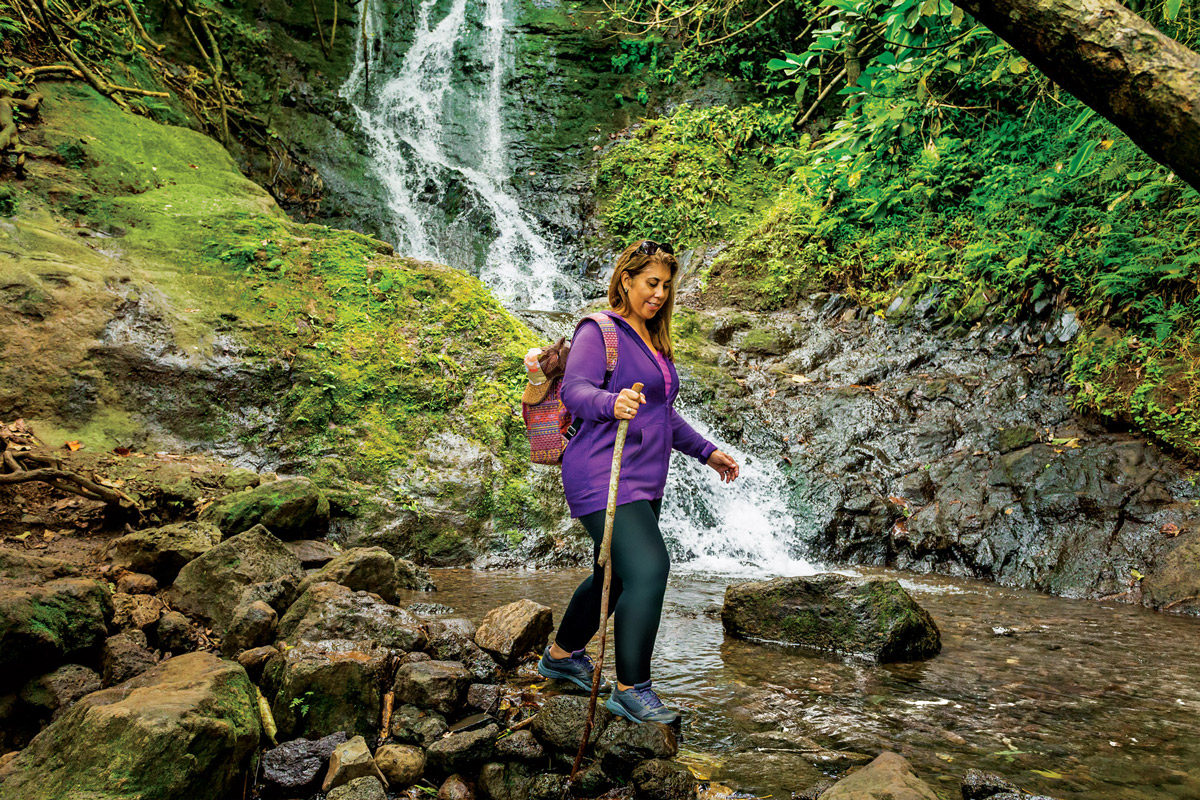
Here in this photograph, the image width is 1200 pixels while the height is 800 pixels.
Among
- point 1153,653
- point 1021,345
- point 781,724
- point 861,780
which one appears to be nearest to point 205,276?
point 781,724

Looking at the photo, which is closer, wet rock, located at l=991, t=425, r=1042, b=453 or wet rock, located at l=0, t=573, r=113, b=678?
wet rock, located at l=0, t=573, r=113, b=678

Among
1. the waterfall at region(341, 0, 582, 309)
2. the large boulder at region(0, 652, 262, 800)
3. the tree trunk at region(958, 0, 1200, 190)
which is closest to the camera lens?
the tree trunk at region(958, 0, 1200, 190)

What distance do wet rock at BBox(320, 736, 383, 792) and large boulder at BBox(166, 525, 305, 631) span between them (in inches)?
52.1

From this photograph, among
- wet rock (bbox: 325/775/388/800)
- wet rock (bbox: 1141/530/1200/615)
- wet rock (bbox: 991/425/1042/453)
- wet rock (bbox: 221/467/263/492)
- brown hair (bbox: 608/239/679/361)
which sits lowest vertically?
wet rock (bbox: 325/775/388/800)

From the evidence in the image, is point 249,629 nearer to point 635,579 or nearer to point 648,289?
point 635,579

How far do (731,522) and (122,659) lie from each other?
18.3 feet

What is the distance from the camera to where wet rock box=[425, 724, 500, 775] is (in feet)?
8.58

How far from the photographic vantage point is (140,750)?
6.97ft

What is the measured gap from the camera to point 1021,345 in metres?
7.83

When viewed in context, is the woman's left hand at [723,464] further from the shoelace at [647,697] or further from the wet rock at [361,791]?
the wet rock at [361,791]

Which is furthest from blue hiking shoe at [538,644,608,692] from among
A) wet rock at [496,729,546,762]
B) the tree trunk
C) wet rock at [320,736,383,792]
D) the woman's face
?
the tree trunk

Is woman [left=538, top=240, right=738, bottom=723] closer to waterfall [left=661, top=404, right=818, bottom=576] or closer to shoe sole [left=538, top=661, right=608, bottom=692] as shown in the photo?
shoe sole [left=538, top=661, right=608, bottom=692]

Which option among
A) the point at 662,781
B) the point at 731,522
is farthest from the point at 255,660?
the point at 731,522

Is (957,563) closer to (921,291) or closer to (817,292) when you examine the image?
(921,291)
